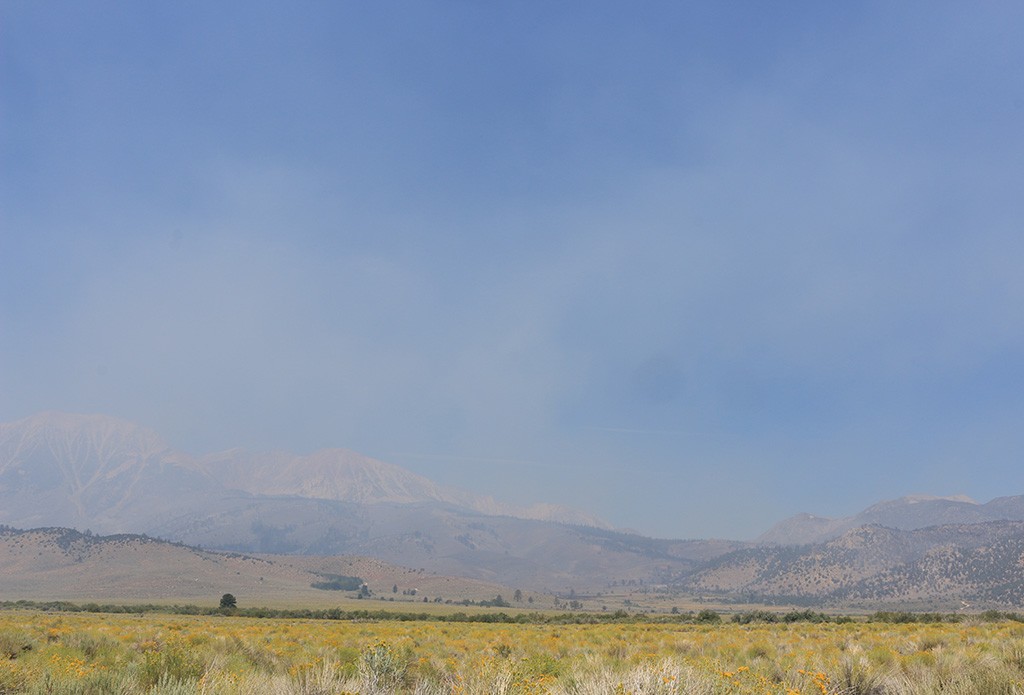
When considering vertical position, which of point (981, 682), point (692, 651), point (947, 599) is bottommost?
point (947, 599)

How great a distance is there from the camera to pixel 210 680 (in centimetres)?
934

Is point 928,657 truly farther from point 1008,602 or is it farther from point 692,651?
point 1008,602

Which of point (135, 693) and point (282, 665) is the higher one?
point (135, 693)

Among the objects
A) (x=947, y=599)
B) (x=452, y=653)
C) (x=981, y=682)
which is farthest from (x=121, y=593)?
(x=947, y=599)

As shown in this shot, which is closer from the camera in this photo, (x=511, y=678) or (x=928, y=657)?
(x=511, y=678)

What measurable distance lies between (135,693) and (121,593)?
23403cm

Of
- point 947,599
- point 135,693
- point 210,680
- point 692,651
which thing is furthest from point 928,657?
point 947,599

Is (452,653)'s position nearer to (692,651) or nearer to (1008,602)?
(692,651)

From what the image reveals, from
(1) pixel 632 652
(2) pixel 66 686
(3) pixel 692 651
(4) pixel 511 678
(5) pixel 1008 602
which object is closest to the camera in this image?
(2) pixel 66 686

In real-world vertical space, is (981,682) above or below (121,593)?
above

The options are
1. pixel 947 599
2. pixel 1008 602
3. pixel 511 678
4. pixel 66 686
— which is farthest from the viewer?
pixel 947 599

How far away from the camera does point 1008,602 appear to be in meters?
163

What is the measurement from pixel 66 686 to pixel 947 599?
24480cm

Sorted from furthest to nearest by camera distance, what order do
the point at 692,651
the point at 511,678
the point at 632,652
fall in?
the point at 692,651 < the point at 632,652 < the point at 511,678
